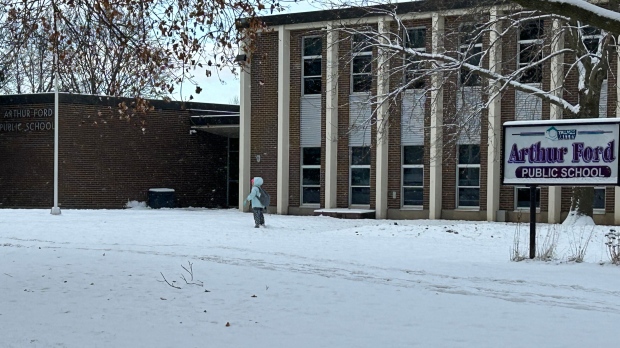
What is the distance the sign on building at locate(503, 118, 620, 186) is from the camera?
15.3 meters

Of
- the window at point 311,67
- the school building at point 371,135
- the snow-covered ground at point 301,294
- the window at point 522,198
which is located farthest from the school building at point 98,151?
the snow-covered ground at point 301,294

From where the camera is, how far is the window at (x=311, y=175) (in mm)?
33781

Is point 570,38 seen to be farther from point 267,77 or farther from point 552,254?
point 267,77

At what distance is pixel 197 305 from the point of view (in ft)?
34.8

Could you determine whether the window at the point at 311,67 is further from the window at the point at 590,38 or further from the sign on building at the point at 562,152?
the sign on building at the point at 562,152

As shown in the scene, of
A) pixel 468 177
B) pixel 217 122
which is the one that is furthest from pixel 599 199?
pixel 217 122

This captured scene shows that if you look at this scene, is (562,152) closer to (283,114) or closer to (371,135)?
(371,135)

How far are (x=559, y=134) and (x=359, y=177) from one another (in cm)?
1751

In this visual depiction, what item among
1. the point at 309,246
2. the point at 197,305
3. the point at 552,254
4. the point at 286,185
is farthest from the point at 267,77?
the point at 197,305

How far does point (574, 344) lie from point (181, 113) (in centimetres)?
3317

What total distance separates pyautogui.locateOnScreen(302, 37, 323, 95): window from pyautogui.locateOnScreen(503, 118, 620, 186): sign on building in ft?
58.7

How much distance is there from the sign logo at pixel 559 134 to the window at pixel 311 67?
18.3 metres

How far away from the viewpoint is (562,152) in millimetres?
15734

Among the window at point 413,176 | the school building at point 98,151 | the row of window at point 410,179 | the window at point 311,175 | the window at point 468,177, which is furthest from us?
the school building at point 98,151
